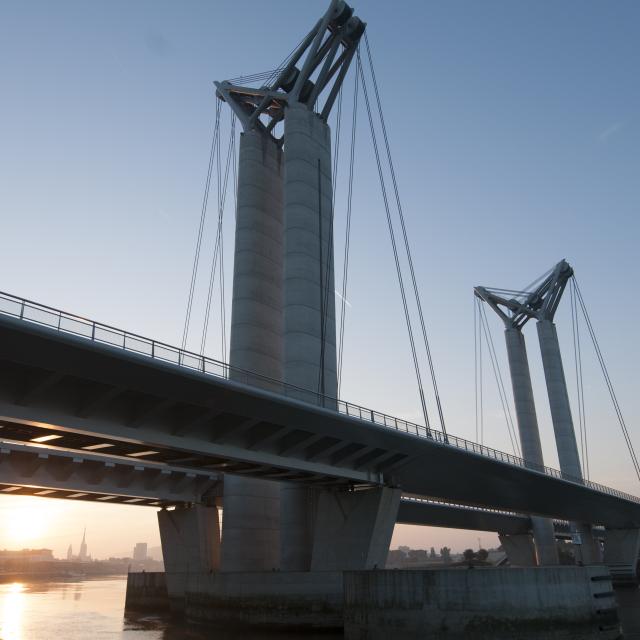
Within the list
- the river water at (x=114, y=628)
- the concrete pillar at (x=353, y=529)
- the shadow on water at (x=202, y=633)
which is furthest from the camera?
the concrete pillar at (x=353, y=529)

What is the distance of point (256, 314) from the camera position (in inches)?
1973

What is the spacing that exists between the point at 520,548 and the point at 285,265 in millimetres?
70634

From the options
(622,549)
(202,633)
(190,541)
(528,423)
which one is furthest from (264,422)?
(622,549)

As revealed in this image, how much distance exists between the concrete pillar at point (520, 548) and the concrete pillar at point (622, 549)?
11.1 metres

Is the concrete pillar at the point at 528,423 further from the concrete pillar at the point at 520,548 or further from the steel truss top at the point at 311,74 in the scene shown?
the steel truss top at the point at 311,74

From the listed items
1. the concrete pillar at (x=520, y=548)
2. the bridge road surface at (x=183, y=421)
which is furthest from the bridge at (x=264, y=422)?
the concrete pillar at (x=520, y=548)

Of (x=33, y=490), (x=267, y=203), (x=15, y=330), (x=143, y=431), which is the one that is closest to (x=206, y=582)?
(x=33, y=490)

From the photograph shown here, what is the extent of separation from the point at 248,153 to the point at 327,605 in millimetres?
37743

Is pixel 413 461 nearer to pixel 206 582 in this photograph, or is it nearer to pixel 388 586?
pixel 388 586

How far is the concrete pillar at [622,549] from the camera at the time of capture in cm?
8231

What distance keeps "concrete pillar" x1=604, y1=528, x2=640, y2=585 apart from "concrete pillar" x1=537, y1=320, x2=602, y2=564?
1.90m

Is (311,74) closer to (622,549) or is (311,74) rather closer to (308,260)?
(308,260)

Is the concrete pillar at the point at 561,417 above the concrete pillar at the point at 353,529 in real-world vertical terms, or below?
above

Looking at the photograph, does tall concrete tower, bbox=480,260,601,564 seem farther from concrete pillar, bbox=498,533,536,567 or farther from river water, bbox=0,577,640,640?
river water, bbox=0,577,640,640
